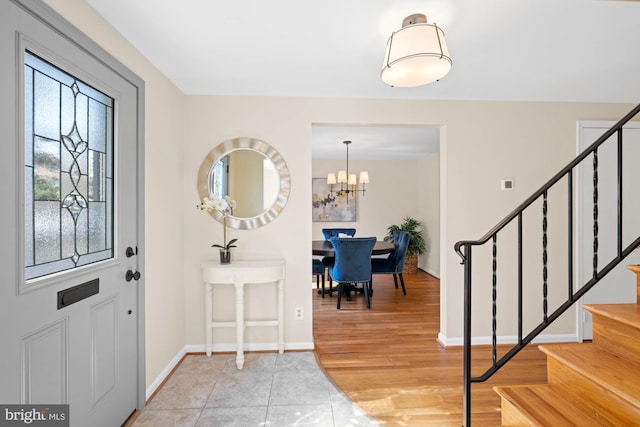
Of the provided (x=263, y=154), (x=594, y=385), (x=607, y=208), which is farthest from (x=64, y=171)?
(x=607, y=208)

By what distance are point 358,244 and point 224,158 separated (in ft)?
6.39

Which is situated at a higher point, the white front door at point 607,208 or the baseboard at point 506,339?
the white front door at point 607,208

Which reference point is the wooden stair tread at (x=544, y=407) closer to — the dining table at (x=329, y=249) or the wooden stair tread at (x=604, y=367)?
the wooden stair tread at (x=604, y=367)

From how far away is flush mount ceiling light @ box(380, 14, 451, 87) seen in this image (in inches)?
60.8

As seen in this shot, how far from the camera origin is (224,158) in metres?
2.95

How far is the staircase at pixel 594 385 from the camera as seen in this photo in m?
1.23

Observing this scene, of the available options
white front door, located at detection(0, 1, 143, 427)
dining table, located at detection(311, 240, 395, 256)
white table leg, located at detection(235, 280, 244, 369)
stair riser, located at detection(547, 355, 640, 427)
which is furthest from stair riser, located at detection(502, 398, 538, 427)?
Answer: dining table, located at detection(311, 240, 395, 256)

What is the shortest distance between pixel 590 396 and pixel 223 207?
252cm

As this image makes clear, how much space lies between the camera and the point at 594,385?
4.32ft

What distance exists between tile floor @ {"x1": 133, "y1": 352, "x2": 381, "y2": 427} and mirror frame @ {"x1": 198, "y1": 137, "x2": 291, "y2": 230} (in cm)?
118

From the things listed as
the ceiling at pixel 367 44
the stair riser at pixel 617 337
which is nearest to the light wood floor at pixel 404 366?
the stair riser at pixel 617 337

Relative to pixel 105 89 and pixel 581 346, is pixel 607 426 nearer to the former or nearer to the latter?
pixel 581 346

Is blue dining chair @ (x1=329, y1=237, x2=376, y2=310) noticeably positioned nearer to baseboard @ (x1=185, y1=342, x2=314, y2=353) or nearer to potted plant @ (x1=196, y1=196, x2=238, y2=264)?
baseboard @ (x1=185, y1=342, x2=314, y2=353)

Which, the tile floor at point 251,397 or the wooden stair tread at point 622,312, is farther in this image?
the tile floor at point 251,397
